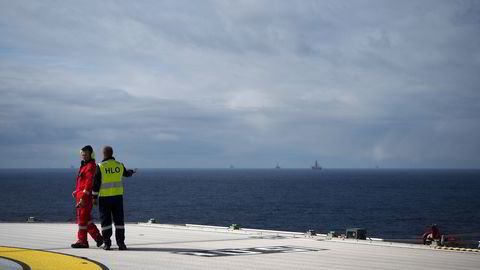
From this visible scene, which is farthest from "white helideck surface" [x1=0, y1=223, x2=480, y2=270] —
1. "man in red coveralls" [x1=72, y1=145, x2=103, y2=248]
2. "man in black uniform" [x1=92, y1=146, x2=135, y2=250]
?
"man in black uniform" [x1=92, y1=146, x2=135, y2=250]

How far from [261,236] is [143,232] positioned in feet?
10.2

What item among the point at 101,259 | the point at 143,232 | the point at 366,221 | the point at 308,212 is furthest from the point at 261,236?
the point at 308,212

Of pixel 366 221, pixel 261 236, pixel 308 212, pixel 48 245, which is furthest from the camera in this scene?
pixel 308 212

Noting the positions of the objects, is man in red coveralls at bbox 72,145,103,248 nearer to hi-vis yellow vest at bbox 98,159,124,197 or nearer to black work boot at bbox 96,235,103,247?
black work boot at bbox 96,235,103,247

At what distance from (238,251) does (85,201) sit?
130 inches

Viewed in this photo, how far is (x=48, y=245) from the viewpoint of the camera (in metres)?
14.0

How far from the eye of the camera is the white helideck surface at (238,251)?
1138 centimetres

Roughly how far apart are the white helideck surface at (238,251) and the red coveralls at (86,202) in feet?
1.67

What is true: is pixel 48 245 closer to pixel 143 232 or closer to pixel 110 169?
pixel 110 169

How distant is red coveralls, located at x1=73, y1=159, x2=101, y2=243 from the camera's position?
13789mm

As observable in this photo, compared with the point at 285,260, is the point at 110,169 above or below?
above

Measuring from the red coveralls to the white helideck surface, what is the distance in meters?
0.51

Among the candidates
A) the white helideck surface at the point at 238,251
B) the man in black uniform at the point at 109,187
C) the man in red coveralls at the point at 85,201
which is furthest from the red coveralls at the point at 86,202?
the white helideck surface at the point at 238,251

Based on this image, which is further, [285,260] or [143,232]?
[143,232]
